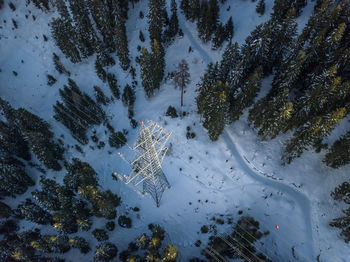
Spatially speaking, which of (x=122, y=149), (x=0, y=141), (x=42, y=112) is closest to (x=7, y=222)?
(x=0, y=141)

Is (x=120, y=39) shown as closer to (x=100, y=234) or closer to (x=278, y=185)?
(x=100, y=234)

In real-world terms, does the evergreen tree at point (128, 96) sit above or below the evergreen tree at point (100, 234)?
above

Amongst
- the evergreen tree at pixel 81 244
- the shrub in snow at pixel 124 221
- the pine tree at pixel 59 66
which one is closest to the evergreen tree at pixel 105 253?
the shrub in snow at pixel 124 221

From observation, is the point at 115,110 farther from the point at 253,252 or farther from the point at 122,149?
the point at 253,252

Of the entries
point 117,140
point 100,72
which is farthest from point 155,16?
point 117,140

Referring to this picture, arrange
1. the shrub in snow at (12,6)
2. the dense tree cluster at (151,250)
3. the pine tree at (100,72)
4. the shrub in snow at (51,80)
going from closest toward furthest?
the dense tree cluster at (151,250) < the pine tree at (100,72) < the shrub in snow at (51,80) < the shrub in snow at (12,6)

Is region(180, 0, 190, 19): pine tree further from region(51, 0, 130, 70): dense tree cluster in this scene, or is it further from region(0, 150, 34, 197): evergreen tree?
region(0, 150, 34, 197): evergreen tree

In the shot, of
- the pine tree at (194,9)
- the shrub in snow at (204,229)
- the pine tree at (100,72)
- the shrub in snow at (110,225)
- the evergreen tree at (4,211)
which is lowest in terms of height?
the evergreen tree at (4,211)

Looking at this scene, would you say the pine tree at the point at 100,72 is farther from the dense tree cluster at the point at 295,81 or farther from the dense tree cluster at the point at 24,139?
the dense tree cluster at the point at 295,81
